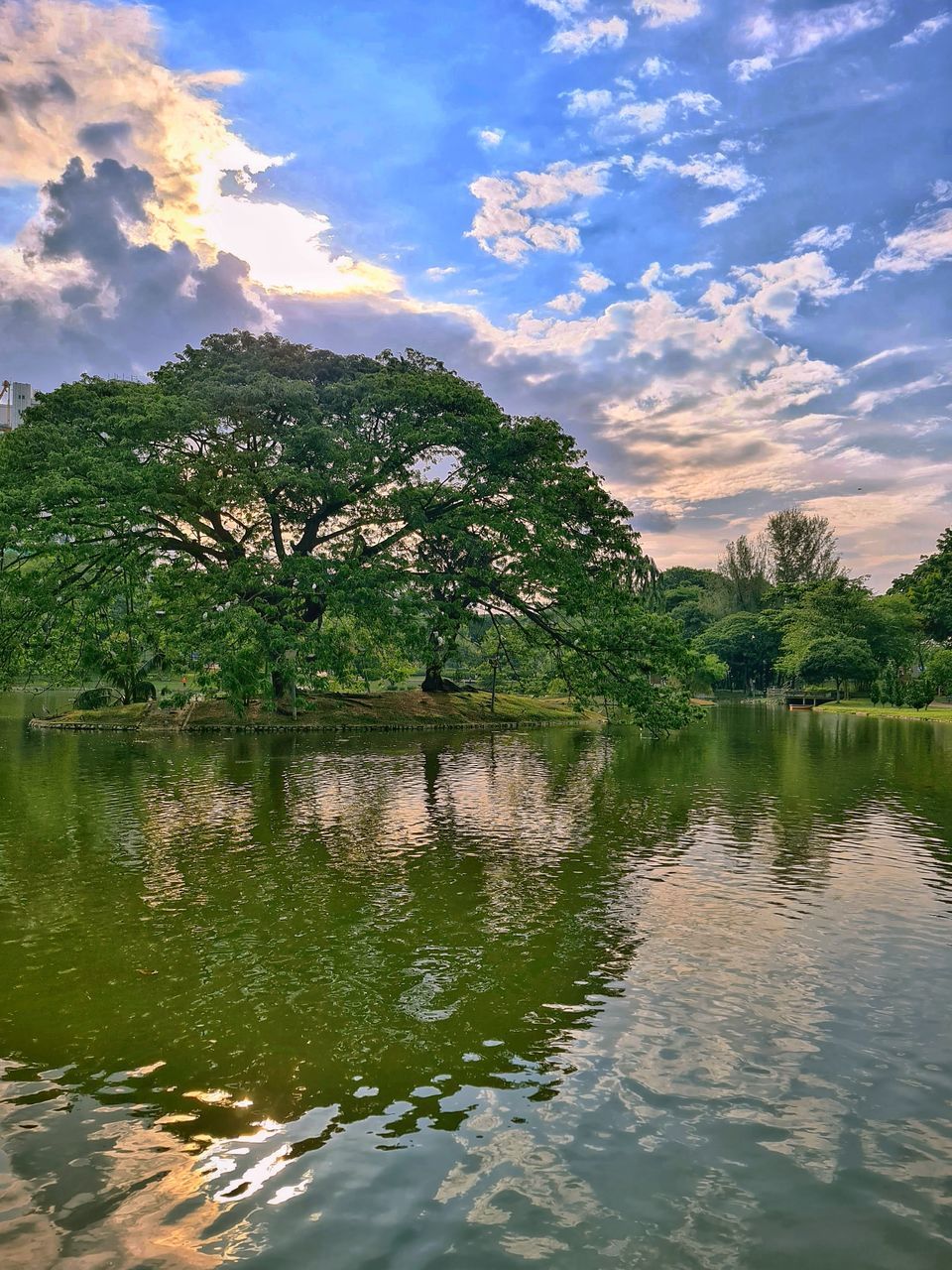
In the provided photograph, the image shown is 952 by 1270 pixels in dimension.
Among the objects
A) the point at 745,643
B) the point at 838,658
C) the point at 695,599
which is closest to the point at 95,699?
the point at 838,658

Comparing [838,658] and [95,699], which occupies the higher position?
[838,658]

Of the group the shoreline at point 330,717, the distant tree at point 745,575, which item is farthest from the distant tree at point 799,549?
the shoreline at point 330,717

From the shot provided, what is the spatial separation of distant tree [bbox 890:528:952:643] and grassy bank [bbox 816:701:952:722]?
1742 centimetres

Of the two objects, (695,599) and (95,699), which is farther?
(695,599)

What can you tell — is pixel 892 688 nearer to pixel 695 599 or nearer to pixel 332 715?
pixel 332 715

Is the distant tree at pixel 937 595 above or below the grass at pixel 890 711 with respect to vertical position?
above

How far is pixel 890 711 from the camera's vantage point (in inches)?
2514

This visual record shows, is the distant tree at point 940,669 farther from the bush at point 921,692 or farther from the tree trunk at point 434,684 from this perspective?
the tree trunk at point 434,684

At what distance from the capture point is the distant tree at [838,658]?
82750 mm

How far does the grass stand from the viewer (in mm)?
58625

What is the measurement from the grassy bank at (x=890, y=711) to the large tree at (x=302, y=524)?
38.8 metres

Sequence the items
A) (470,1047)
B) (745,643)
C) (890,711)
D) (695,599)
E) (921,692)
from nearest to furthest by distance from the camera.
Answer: (470,1047), (890,711), (921,692), (745,643), (695,599)

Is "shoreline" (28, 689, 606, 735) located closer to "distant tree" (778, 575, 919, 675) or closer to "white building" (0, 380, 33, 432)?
"distant tree" (778, 575, 919, 675)

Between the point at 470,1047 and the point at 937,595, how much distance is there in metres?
93.6
